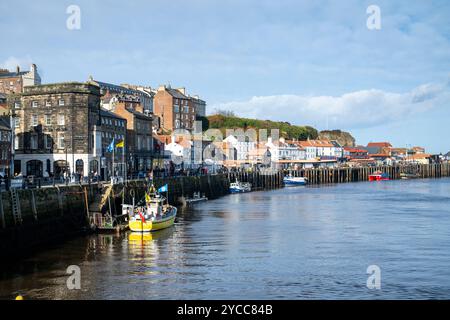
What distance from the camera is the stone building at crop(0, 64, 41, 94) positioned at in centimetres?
10087

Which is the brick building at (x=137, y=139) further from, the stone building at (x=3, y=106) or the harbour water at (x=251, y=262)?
the harbour water at (x=251, y=262)

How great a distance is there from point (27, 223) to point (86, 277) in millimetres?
11193

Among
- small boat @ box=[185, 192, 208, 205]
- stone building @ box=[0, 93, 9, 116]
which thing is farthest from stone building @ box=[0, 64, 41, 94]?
small boat @ box=[185, 192, 208, 205]

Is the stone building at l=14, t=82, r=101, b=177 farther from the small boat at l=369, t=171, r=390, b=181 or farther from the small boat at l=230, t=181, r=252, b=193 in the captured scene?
the small boat at l=369, t=171, r=390, b=181

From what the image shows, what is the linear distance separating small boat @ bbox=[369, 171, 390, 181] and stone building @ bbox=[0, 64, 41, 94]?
9229 cm

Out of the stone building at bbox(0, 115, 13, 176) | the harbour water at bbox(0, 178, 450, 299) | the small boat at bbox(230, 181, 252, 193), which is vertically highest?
the stone building at bbox(0, 115, 13, 176)

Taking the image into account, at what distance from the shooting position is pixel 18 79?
352ft

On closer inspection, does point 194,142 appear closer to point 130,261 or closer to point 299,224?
point 299,224

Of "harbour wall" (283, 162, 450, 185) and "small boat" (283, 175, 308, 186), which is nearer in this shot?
"small boat" (283, 175, 308, 186)

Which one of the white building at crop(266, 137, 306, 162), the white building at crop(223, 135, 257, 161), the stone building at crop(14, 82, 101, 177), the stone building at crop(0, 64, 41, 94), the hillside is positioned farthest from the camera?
the hillside

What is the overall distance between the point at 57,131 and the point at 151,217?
80.2 ft

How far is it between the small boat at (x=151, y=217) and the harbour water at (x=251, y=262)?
0.92 metres

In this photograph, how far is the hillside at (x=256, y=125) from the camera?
168250 mm
